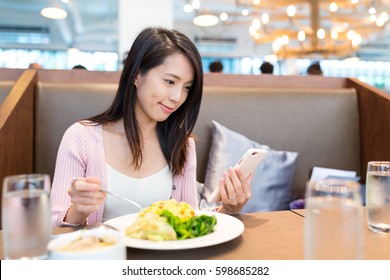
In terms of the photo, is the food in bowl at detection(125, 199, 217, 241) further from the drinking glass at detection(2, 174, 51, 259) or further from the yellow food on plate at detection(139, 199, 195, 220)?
the drinking glass at detection(2, 174, 51, 259)

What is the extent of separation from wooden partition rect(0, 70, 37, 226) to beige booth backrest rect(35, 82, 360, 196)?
5.3 inches

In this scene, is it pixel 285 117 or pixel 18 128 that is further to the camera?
pixel 285 117

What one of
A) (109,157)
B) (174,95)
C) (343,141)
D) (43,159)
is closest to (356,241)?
(174,95)

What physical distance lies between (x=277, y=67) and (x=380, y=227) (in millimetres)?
11062

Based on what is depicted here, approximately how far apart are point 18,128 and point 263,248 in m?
1.19

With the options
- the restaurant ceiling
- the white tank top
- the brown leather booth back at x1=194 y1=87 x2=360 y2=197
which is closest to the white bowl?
the white tank top

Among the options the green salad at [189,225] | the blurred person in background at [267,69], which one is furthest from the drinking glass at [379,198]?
the blurred person in background at [267,69]

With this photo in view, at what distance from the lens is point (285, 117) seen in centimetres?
209

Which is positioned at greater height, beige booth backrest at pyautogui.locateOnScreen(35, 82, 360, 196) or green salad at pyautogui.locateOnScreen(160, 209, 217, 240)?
beige booth backrest at pyautogui.locateOnScreen(35, 82, 360, 196)

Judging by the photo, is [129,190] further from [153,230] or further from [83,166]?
[153,230]

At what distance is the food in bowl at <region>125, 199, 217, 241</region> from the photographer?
0.73 meters

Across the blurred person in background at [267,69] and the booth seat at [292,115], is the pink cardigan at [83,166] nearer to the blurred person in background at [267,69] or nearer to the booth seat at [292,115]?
the booth seat at [292,115]

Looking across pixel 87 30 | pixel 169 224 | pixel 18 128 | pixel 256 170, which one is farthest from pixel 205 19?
pixel 169 224

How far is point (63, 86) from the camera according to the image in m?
1.86
